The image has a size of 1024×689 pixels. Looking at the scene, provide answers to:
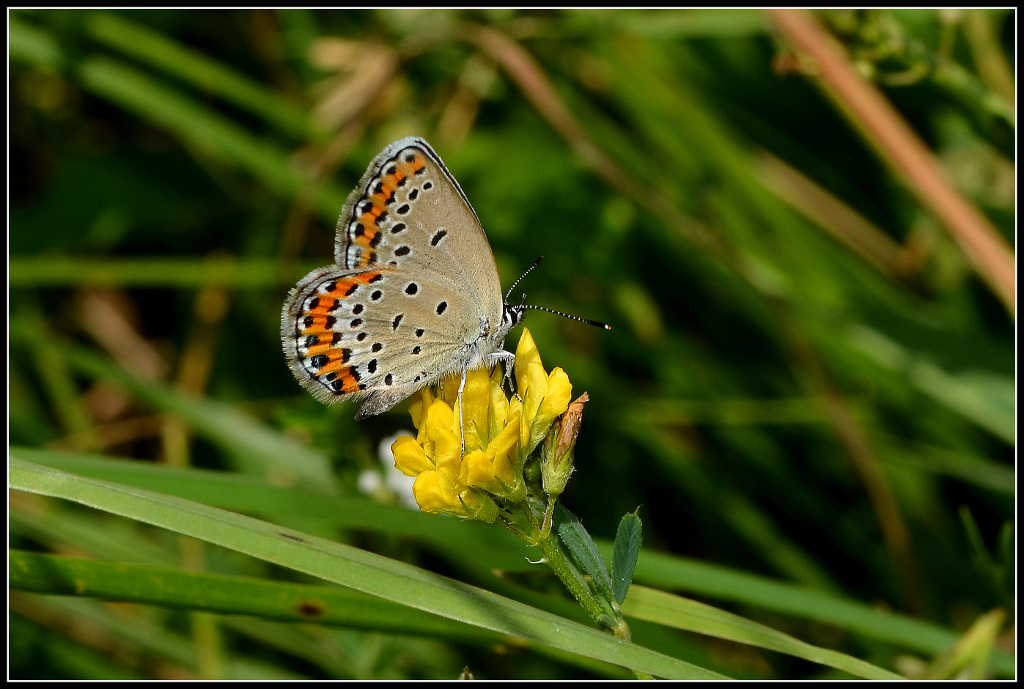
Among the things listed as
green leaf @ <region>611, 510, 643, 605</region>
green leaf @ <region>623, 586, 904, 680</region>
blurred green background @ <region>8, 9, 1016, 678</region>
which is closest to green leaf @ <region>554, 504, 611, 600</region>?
green leaf @ <region>611, 510, 643, 605</region>

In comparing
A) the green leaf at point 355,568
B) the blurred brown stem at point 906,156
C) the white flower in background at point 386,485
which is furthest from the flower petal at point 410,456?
the blurred brown stem at point 906,156

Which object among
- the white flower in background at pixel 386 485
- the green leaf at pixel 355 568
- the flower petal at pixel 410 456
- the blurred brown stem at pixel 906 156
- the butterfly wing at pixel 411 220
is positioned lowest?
the green leaf at pixel 355 568

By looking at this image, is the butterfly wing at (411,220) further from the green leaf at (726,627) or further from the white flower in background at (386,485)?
the green leaf at (726,627)

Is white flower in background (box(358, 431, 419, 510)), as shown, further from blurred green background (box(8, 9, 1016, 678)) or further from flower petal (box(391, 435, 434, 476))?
flower petal (box(391, 435, 434, 476))

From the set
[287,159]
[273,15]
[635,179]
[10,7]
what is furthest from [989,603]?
[10,7]

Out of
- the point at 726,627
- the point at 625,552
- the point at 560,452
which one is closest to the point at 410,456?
the point at 560,452

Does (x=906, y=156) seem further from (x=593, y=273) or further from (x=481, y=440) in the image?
(x=481, y=440)
